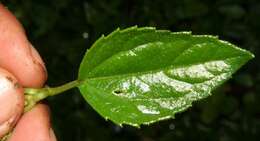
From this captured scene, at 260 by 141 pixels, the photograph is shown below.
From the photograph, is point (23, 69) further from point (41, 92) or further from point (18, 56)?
point (41, 92)

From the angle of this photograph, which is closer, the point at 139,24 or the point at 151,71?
the point at 151,71

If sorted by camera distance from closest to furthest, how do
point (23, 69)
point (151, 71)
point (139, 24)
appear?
point (151, 71) < point (23, 69) < point (139, 24)

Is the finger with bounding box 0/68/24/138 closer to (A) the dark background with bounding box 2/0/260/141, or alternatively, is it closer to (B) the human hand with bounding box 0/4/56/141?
(B) the human hand with bounding box 0/4/56/141

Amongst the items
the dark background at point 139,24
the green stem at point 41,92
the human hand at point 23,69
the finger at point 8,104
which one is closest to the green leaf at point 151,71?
the green stem at point 41,92

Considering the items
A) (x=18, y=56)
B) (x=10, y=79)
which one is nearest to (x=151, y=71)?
(x=10, y=79)

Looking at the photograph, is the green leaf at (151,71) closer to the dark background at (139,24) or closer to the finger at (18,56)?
the finger at (18,56)

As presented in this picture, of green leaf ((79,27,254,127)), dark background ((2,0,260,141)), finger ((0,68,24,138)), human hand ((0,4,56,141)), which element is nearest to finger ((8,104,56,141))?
human hand ((0,4,56,141))
